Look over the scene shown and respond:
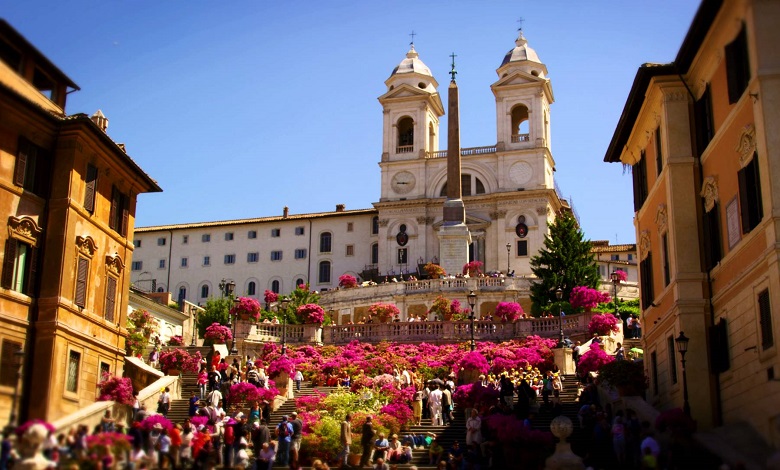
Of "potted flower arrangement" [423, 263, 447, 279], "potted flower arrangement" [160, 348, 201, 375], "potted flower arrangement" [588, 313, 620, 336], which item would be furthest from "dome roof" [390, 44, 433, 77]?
"potted flower arrangement" [160, 348, 201, 375]

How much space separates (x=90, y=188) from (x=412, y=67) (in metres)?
73.7

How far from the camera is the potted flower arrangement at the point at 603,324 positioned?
48094mm

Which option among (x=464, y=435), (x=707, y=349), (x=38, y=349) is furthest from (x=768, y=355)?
(x=38, y=349)

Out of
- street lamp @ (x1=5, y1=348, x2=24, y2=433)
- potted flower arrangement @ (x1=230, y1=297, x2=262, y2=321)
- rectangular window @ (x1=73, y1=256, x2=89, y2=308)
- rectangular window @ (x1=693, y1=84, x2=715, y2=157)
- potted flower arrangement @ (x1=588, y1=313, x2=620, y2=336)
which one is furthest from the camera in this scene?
potted flower arrangement @ (x1=230, y1=297, x2=262, y2=321)

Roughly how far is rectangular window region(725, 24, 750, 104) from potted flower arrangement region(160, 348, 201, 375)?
24.3 metres

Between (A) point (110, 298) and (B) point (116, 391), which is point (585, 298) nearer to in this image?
(A) point (110, 298)

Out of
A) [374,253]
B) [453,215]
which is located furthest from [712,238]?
[374,253]

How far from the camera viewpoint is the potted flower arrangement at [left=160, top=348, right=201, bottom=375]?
43188 millimetres

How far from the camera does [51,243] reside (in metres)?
31.5

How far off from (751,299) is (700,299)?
4.04 metres

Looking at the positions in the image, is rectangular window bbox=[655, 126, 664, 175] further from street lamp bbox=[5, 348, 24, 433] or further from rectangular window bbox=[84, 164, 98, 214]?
street lamp bbox=[5, 348, 24, 433]

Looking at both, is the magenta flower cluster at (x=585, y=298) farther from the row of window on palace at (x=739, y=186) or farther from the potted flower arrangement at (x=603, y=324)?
the row of window on palace at (x=739, y=186)

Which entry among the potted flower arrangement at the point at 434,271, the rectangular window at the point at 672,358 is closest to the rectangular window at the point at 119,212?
the rectangular window at the point at 672,358

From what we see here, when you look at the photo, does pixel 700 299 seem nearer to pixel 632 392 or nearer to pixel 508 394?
pixel 632 392
